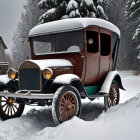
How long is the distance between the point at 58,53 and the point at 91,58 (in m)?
0.90

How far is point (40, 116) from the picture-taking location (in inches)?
251

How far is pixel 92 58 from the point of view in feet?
20.4

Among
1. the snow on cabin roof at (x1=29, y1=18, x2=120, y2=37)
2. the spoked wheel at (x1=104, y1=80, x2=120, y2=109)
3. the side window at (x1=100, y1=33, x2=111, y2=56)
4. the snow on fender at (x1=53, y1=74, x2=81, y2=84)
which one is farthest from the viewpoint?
the spoked wheel at (x1=104, y1=80, x2=120, y2=109)

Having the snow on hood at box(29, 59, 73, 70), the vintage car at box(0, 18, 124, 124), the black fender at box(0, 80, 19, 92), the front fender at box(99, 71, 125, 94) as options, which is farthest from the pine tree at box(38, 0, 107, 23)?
the black fender at box(0, 80, 19, 92)

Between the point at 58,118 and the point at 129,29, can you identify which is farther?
the point at 129,29

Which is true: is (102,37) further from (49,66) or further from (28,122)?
(28,122)

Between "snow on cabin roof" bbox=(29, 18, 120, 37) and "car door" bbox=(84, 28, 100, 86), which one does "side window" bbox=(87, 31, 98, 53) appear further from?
"snow on cabin roof" bbox=(29, 18, 120, 37)

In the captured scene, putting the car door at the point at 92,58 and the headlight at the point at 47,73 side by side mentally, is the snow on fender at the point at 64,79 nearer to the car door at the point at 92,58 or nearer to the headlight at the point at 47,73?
the headlight at the point at 47,73

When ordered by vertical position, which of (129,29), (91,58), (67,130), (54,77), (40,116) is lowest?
(40,116)

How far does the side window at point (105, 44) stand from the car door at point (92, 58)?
47 cm

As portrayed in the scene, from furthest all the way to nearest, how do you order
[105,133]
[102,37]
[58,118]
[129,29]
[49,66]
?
[129,29]
[102,37]
[49,66]
[58,118]
[105,133]

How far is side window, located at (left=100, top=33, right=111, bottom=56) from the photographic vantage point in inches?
274

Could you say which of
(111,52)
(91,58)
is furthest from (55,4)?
(91,58)

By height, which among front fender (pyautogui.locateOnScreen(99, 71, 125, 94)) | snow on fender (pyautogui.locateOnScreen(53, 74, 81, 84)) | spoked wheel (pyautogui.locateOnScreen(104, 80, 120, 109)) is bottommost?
spoked wheel (pyautogui.locateOnScreen(104, 80, 120, 109))
